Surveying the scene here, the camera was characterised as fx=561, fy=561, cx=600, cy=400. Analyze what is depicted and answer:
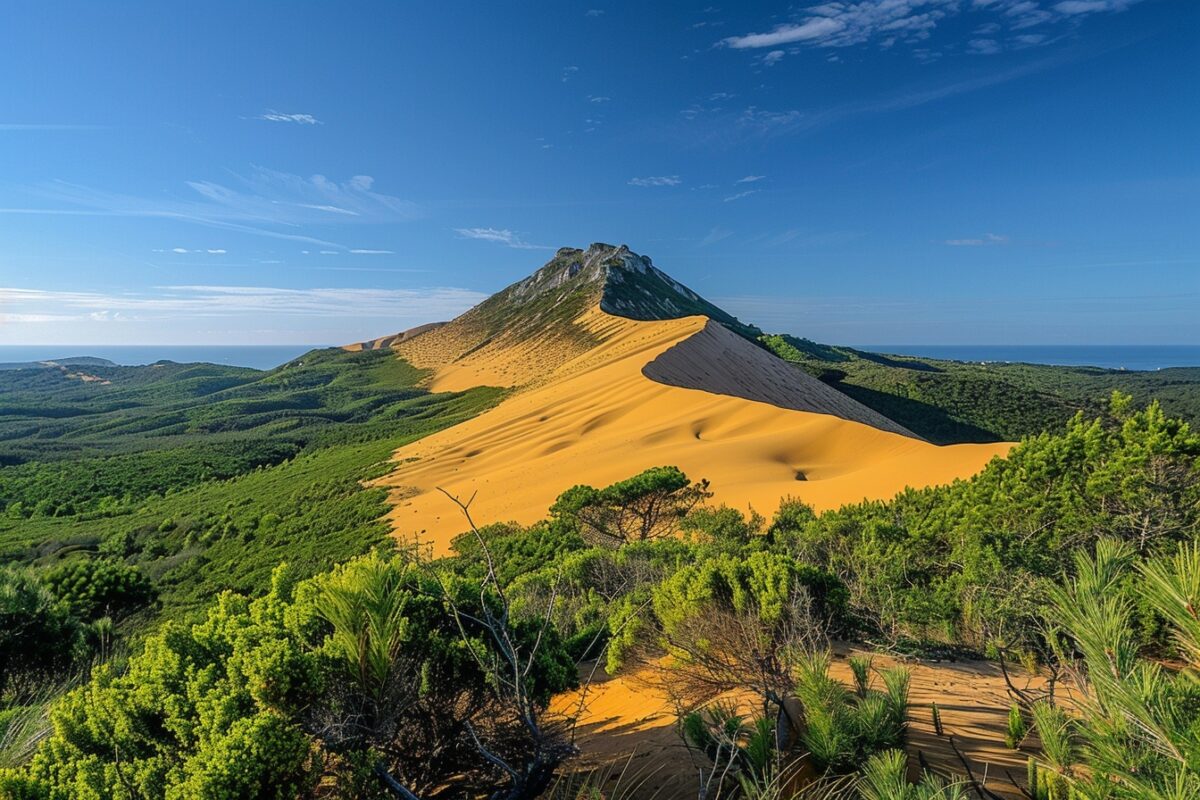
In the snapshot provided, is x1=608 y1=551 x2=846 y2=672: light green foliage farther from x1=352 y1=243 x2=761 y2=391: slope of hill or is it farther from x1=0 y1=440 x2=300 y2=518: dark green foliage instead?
x1=352 y1=243 x2=761 y2=391: slope of hill

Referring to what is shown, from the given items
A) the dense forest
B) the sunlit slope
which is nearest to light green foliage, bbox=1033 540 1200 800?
the dense forest

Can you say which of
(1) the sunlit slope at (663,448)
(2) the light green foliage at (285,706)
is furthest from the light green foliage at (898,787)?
(1) the sunlit slope at (663,448)

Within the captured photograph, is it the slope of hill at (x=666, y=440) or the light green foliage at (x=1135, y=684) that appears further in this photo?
the slope of hill at (x=666, y=440)

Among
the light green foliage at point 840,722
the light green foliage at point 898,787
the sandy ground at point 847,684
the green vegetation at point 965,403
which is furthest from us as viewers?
the green vegetation at point 965,403

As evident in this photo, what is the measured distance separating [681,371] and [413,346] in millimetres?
81150

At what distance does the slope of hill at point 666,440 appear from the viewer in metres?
17.1

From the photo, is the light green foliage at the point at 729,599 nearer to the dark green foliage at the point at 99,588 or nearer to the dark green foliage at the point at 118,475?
the dark green foliage at the point at 99,588

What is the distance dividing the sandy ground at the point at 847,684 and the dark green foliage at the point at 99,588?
13394 millimetres

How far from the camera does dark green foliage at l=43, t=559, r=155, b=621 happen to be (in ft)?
42.0

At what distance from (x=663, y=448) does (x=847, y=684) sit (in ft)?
59.6

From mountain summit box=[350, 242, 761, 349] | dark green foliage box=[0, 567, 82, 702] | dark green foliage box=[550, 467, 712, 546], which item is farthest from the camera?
mountain summit box=[350, 242, 761, 349]

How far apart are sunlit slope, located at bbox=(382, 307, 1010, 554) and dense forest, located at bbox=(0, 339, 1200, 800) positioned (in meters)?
3.35

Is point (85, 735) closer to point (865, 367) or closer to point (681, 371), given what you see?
point (681, 371)

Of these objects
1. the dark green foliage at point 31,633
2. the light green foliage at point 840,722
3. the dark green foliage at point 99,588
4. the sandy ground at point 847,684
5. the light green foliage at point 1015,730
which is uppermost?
the light green foliage at point 840,722
